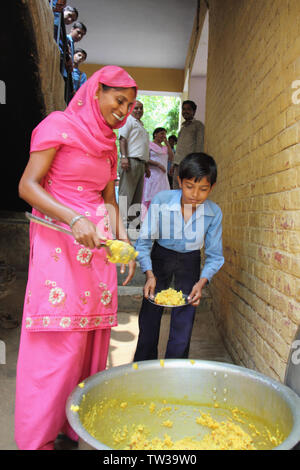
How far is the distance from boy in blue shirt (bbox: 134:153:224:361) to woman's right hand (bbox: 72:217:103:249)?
870 mm

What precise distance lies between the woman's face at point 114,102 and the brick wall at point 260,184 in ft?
2.76

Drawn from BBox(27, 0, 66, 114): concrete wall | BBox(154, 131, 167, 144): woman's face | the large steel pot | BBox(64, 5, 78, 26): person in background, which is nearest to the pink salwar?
the large steel pot

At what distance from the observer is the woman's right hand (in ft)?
5.09

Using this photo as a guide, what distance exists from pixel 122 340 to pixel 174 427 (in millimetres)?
2061

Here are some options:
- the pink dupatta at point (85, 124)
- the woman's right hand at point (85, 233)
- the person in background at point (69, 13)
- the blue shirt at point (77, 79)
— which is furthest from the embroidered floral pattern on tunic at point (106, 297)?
the person in background at point (69, 13)

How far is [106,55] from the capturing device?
10.8 meters

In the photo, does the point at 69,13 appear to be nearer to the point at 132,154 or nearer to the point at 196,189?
the point at 132,154

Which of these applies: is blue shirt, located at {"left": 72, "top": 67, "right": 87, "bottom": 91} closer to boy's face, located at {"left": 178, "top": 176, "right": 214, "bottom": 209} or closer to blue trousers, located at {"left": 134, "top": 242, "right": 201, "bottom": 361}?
blue trousers, located at {"left": 134, "top": 242, "right": 201, "bottom": 361}

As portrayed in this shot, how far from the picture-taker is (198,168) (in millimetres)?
2307

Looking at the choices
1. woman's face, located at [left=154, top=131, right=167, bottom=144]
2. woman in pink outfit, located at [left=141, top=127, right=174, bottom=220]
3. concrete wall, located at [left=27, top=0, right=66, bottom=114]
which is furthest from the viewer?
woman's face, located at [left=154, top=131, right=167, bottom=144]

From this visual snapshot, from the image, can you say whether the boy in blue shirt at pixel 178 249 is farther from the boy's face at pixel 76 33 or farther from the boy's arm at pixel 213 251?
the boy's face at pixel 76 33

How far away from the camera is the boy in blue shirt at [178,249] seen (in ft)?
8.16
